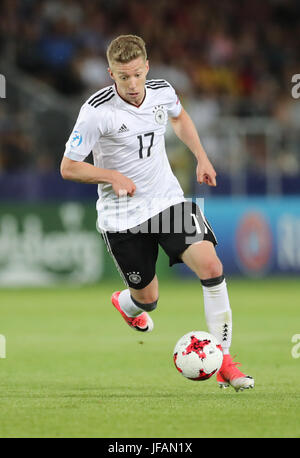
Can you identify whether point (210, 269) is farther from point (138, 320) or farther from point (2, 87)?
point (2, 87)

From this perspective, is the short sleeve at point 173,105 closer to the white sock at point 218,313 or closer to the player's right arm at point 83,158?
the player's right arm at point 83,158

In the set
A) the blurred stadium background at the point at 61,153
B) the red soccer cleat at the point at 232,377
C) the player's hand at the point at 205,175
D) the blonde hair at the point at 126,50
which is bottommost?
the red soccer cleat at the point at 232,377

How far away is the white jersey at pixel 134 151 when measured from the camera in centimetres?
716

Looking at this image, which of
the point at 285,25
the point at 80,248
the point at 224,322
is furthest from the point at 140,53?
the point at 285,25

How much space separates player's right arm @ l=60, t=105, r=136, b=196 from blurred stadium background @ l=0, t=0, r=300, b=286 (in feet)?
28.5

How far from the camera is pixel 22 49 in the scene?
18438 mm

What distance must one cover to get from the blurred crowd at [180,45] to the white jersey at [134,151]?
8974 mm

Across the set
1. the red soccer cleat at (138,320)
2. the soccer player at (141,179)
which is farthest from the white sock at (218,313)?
the red soccer cleat at (138,320)

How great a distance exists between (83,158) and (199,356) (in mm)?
1560

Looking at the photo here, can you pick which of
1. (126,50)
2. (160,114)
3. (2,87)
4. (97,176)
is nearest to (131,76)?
(126,50)

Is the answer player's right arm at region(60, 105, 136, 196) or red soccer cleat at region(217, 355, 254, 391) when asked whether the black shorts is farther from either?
red soccer cleat at region(217, 355, 254, 391)

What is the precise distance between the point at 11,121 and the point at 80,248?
232cm

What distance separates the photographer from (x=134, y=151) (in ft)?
24.0

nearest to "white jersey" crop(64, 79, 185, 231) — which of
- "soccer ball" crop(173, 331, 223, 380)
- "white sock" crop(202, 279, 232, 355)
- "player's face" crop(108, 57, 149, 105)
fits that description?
"player's face" crop(108, 57, 149, 105)
